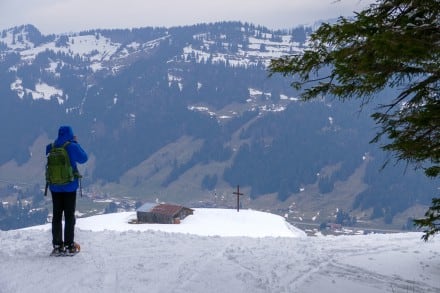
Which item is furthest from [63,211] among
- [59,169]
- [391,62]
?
[391,62]

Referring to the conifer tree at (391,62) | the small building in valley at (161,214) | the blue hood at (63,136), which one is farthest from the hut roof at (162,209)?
the conifer tree at (391,62)

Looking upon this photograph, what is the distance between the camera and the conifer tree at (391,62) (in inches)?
247

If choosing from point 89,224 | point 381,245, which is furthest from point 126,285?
point 89,224

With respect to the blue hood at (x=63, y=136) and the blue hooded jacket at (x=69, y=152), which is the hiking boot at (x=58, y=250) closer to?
the blue hooded jacket at (x=69, y=152)

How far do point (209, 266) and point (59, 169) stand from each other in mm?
3079

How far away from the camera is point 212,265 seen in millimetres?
8930

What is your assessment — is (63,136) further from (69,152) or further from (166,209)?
(166,209)

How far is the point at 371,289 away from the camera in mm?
8094

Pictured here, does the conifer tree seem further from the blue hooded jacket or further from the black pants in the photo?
the black pants

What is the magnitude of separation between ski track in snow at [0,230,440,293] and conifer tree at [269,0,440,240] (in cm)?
170

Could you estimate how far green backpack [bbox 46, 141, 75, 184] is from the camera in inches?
336

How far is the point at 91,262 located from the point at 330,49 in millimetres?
5363

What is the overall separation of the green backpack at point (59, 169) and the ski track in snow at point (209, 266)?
1424mm

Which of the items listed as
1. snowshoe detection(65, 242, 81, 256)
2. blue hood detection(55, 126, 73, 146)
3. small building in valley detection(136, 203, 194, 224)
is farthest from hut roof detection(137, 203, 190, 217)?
blue hood detection(55, 126, 73, 146)
